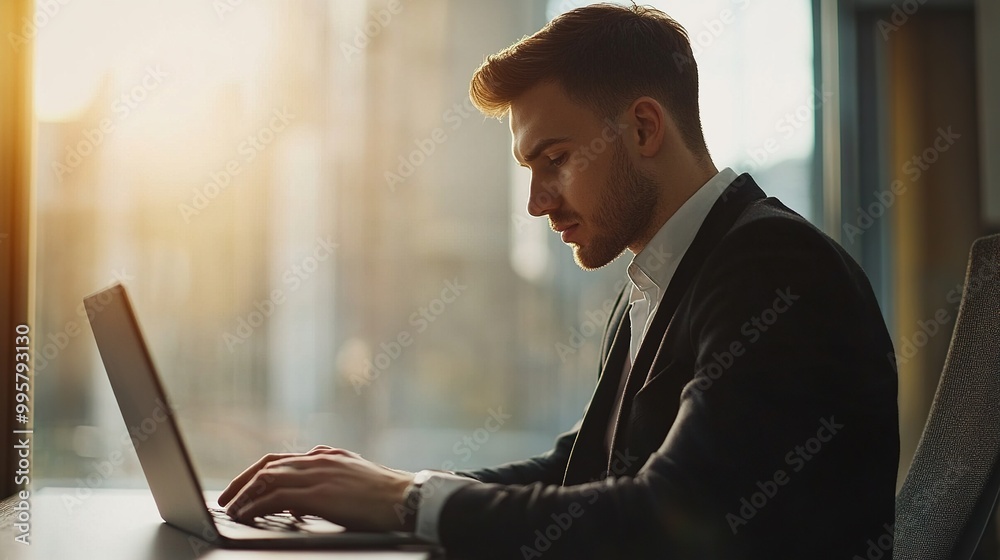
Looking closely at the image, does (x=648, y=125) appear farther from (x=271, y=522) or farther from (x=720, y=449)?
(x=271, y=522)

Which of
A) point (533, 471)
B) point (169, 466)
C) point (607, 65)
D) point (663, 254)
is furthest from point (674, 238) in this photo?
point (169, 466)

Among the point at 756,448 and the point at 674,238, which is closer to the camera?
the point at 756,448

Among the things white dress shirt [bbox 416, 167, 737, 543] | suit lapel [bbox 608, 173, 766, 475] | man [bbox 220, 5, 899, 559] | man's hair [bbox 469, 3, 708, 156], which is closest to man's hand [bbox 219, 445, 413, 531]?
man [bbox 220, 5, 899, 559]

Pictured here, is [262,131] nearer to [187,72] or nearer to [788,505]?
[187,72]

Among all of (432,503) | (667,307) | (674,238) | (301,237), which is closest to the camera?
(432,503)

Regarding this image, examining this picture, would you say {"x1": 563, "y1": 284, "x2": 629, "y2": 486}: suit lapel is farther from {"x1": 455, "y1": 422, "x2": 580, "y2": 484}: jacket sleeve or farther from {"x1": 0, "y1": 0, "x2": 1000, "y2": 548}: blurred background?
{"x1": 0, "y1": 0, "x2": 1000, "y2": 548}: blurred background

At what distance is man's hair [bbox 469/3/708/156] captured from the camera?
1.13 metres

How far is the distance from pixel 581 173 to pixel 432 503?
57 cm

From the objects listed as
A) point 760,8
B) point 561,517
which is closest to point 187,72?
point 760,8

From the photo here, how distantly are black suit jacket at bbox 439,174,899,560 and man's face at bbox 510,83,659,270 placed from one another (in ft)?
0.80

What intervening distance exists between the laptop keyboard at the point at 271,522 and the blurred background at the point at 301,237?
3.43 ft

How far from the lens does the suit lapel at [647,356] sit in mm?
944

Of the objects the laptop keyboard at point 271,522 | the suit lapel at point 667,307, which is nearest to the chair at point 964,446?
the suit lapel at point 667,307

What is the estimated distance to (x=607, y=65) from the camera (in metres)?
1.14
